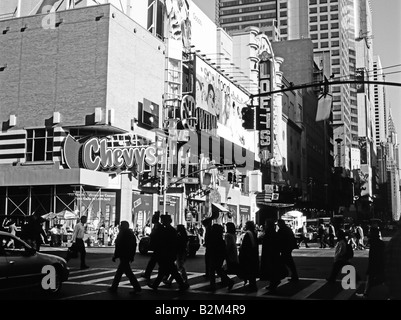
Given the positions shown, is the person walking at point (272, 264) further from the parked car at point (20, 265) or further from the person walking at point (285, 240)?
the parked car at point (20, 265)

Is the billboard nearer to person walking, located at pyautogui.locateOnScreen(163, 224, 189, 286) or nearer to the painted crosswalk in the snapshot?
the painted crosswalk

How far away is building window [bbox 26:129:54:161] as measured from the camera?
4131 centimetres

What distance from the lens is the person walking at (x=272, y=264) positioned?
12.2 metres

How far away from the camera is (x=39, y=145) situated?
137ft

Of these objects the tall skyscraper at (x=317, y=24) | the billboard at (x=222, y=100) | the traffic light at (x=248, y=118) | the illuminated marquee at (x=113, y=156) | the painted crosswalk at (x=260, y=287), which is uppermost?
the tall skyscraper at (x=317, y=24)

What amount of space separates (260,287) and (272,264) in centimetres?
119

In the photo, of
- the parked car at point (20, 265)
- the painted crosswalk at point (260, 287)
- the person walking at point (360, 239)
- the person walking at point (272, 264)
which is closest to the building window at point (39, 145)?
the person walking at point (360, 239)

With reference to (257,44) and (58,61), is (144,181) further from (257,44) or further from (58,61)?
(257,44)

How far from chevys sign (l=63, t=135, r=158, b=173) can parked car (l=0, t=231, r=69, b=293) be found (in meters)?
28.5

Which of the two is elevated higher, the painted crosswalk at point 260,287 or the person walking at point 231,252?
the person walking at point 231,252

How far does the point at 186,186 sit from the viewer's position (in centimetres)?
5203

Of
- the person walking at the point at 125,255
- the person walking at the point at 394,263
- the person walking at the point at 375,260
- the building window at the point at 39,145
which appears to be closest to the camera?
the person walking at the point at 394,263

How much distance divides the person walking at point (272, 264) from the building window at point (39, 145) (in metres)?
31.5

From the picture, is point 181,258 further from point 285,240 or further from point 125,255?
→ point 285,240
